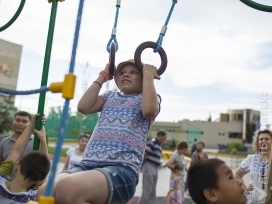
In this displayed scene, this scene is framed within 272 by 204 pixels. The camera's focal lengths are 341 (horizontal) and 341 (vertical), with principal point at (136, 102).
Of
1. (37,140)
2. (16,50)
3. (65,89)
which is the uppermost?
(16,50)

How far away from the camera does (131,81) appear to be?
2.00 meters

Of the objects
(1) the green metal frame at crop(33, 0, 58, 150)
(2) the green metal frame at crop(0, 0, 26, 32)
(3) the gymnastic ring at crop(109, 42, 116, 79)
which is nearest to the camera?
(1) the green metal frame at crop(33, 0, 58, 150)

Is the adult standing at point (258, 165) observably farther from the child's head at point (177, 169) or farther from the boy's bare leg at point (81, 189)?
the child's head at point (177, 169)

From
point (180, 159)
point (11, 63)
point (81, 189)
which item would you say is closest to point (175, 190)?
point (180, 159)

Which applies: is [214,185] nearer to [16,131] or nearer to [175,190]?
[16,131]

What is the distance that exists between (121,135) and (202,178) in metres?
0.48

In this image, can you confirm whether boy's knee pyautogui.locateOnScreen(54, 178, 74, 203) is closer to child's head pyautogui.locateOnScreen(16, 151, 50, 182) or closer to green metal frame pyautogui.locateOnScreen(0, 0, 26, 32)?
child's head pyautogui.locateOnScreen(16, 151, 50, 182)

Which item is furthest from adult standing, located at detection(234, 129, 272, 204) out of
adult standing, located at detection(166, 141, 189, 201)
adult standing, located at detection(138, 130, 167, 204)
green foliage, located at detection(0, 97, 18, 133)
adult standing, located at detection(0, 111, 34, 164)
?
green foliage, located at detection(0, 97, 18, 133)

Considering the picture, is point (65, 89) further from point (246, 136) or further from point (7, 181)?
point (246, 136)

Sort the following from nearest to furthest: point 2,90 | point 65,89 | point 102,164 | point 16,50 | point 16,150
Answer: point 65,89 < point 2,90 < point 102,164 < point 16,150 < point 16,50

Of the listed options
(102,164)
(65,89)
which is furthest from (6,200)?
(65,89)

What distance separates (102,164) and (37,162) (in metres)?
0.46

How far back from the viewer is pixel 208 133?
1879 inches

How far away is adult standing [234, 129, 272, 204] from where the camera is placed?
3.07 metres
